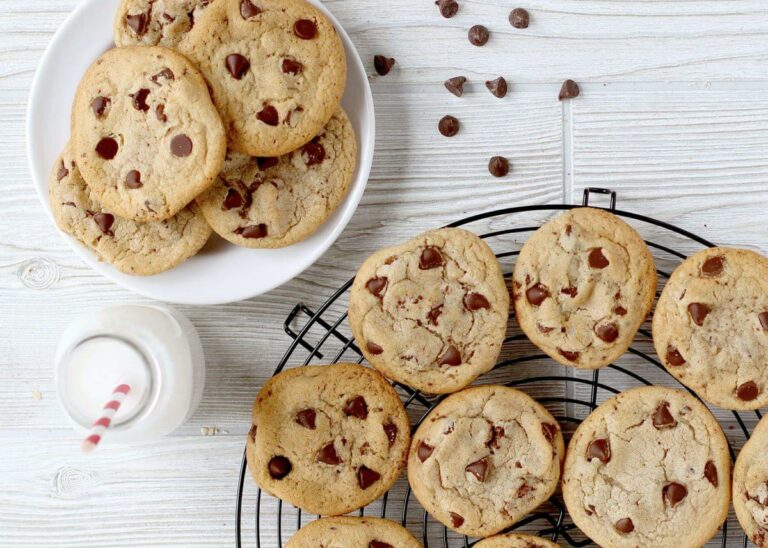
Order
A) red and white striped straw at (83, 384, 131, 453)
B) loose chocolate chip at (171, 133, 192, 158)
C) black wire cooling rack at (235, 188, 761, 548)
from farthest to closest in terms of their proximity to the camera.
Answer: black wire cooling rack at (235, 188, 761, 548)
loose chocolate chip at (171, 133, 192, 158)
red and white striped straw at (83, 384, 131, 453)

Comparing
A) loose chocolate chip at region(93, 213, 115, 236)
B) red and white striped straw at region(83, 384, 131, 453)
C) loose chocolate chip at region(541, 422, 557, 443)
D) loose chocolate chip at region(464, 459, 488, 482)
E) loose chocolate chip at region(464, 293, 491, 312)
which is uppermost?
loose chocolate chip at region(93, 213, 115, 236)

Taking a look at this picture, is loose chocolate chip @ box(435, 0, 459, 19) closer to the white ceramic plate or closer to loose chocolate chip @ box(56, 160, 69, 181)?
the white ceramic plate

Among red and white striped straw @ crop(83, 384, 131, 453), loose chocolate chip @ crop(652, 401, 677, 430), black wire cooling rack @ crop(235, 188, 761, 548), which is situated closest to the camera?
red and white striped straw @ crop(83, 384, 131, 453)

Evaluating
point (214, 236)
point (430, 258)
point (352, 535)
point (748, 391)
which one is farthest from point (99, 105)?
point (748, 391)

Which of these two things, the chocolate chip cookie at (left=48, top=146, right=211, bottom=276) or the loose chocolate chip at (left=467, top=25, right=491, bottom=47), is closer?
the chocolate chip cookie at (left=48, top=146, right=211, bottom=276)

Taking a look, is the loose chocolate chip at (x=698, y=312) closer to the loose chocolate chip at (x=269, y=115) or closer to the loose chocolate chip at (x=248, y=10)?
the loose chocolate chip at (x=269, y=115)

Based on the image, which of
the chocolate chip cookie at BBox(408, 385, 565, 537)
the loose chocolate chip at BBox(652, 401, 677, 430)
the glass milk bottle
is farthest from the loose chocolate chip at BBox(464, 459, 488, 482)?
the glass milk bottle

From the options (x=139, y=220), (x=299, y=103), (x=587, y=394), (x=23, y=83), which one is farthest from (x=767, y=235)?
(x=23, y=83)
